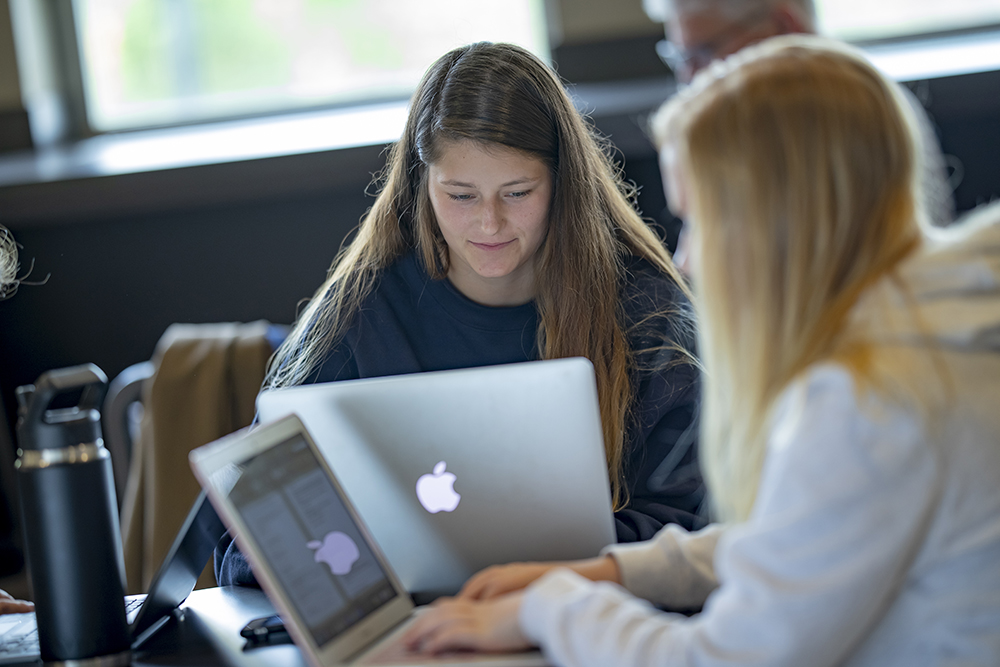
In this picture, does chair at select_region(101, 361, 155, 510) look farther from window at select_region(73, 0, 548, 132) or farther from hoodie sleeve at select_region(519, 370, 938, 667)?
hoodie sleeve at select_region(519, 370, 938, 667)

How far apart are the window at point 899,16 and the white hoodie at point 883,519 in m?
2.27

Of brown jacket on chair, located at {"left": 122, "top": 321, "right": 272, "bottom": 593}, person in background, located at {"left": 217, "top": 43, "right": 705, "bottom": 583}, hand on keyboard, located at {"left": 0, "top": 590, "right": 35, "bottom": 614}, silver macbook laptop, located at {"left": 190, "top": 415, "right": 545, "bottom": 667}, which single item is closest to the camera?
silver macbook laptop, located at {"left": 190, "top": 415, "right": 545, "bottom": 667}

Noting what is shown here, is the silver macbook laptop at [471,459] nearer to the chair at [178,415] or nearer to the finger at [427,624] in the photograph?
the finger at [427,624]

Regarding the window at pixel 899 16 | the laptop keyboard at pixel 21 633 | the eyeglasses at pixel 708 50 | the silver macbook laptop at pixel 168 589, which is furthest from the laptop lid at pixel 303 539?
the window at pixel 899 16

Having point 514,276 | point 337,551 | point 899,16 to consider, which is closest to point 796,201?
point 337,551

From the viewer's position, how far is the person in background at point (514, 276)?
4.50ft

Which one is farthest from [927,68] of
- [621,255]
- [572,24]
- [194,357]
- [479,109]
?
[194,357]

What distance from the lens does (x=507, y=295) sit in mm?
1539

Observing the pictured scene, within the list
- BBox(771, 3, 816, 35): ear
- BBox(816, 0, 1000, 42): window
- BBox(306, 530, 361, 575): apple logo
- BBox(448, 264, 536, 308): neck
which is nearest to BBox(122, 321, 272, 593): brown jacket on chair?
BBox(448, 264, 536, 308): neck

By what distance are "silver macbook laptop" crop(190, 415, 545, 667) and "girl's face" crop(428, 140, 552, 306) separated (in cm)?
55

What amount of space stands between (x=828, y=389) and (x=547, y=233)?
802 mm

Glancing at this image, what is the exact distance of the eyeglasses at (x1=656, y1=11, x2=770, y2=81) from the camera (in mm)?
2049

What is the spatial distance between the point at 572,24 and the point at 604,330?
1.53m

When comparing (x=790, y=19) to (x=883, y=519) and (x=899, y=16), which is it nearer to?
(x=899, y=16)
